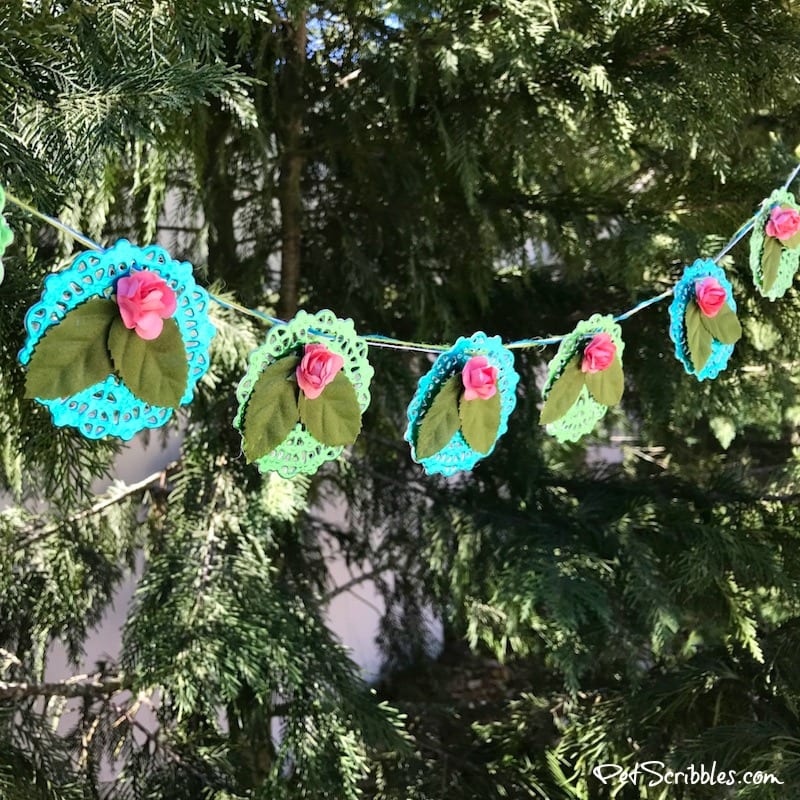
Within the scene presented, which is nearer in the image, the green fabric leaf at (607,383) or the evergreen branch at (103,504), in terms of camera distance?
the green fabric leaf at (607,383)

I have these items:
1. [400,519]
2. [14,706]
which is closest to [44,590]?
[14,706]

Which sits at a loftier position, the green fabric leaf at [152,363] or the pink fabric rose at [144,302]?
the pink fabric rose at [144,302]

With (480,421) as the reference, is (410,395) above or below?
above

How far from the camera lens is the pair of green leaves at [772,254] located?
1.73 feet

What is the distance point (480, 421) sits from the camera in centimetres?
42

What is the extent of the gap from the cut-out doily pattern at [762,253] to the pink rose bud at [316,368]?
32cm

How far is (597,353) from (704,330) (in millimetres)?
94

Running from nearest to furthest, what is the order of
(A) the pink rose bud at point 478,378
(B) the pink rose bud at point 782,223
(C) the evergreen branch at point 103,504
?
(A) the pink rose bud at point 478,378, (B) the pink rose bud at point 782,223, (C) the evergreen branch at point 103,504

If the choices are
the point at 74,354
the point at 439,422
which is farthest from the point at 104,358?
the point at 439,422

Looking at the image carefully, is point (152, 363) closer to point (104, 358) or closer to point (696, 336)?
point (104, 358)

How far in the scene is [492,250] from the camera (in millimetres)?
648

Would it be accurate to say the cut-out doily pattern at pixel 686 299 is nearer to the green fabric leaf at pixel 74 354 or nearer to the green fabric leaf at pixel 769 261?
the green fabric leaf at pixel 769 261

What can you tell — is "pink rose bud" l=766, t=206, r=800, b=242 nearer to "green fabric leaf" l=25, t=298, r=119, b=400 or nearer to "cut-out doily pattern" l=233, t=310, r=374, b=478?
"cut-out doily pattern" l=233, t=310, r=374, b=478

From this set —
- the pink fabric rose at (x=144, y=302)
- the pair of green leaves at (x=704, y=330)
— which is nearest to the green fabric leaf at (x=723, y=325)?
the pair of green leaves at (x=704, y=330)
